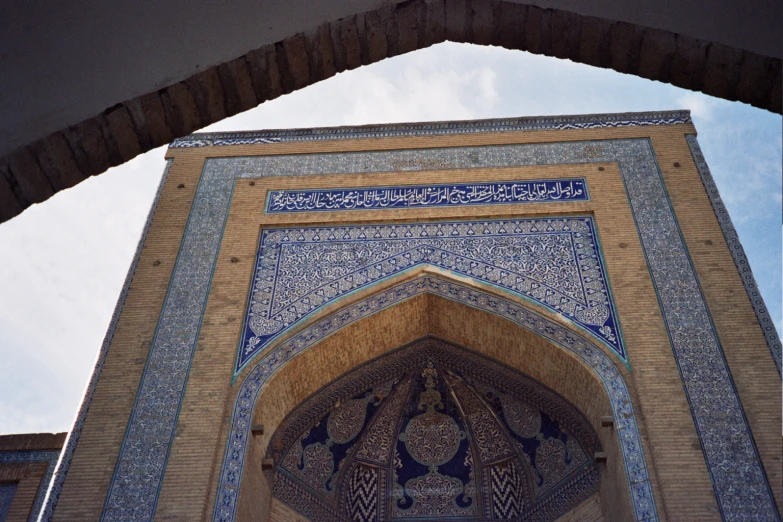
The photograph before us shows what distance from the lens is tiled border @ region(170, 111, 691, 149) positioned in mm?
7777

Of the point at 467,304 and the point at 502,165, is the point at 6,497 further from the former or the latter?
the point at 502,165

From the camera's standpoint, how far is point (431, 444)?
24.0 feet

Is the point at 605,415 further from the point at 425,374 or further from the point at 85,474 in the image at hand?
the point at 85,474

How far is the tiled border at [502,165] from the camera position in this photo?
5.36 metres

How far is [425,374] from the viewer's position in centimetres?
723

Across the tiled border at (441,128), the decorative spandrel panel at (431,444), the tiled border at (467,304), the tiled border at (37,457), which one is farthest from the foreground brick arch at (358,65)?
the tiled border at (441,128)

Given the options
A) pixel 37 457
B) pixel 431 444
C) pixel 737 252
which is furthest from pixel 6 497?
pixel 737 252

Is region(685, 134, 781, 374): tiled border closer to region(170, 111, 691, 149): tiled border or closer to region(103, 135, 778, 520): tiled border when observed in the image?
region(103, 135, 778, 520): tiled border

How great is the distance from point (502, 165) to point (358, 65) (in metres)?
4.61

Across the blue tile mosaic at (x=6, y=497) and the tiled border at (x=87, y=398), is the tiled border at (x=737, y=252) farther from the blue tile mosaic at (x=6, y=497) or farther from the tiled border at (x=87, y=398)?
the blue tile mosaic at (x=6, y=497)

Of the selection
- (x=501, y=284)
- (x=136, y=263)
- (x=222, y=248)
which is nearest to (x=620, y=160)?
(x=501, y=284)

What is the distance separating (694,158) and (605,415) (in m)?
2.67

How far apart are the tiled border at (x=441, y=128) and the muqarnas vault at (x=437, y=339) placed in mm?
29

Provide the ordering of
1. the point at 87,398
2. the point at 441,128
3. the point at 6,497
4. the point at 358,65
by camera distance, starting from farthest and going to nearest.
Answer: the point at 441,128
the point at 6,497
the point at 87,398
the point at 358,65
